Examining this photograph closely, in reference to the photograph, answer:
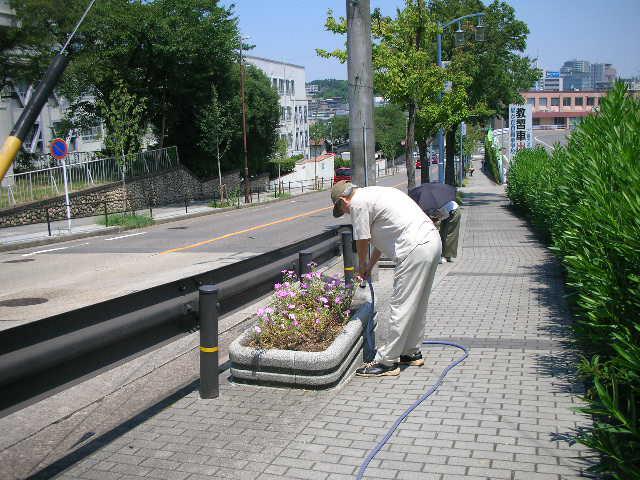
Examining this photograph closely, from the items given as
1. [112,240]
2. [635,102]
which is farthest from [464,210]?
[635,102]

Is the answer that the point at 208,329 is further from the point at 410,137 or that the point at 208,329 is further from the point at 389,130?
the point at 389,130

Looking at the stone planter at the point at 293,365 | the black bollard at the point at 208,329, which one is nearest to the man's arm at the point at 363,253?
the stone planter at the point at 293,365

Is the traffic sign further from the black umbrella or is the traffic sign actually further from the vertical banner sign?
the vertical banner sign

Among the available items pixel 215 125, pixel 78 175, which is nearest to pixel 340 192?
pixel 78 175

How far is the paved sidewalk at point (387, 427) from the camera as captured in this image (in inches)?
157

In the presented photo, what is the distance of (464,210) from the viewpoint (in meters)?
30.8

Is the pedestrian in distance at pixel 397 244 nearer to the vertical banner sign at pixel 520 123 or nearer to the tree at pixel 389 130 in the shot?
the vertical banner sign at pixel 520 123

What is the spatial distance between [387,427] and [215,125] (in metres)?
35.7

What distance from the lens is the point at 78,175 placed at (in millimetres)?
31281

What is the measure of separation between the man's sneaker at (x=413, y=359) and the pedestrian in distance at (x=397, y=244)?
31 cm

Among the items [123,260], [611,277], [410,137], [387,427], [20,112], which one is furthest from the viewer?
[20,112]

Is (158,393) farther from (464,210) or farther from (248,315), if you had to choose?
(464,210)

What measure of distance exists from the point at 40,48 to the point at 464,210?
→ 71.4 feet

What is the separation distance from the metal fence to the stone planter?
77.4 ft
